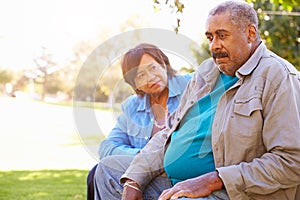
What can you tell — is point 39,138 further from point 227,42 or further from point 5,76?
point 227,42

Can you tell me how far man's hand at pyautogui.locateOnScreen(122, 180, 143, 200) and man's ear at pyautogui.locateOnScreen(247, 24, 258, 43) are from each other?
0.88m

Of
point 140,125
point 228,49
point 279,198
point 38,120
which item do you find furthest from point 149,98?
point 38,120

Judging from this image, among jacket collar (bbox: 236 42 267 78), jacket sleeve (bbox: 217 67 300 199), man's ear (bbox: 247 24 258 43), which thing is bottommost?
jacket sleeve (bbox: 217 67 300 199)

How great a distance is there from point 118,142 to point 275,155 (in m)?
1.18

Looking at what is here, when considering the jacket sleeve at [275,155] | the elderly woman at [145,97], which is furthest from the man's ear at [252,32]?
the elderly woman at [145,97]

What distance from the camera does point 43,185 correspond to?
6688 millimetres

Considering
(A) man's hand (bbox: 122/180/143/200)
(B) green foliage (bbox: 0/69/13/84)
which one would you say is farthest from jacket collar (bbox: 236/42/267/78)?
(B) green foliage (bbox: 0/69/13/84)

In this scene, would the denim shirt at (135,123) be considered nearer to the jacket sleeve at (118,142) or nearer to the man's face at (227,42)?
the jacket sleeve at (118,142)

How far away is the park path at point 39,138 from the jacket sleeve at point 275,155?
100 centimetres

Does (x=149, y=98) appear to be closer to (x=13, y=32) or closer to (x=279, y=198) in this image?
(x=279, y=198)

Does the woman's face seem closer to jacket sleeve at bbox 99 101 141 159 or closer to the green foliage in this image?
jacket sleeve at bbox 99 101 141 159

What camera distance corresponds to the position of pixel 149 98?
291cm

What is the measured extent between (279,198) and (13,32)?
1738 cm

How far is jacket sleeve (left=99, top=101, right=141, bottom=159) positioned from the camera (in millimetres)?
2807
